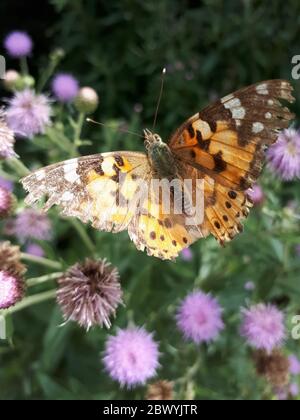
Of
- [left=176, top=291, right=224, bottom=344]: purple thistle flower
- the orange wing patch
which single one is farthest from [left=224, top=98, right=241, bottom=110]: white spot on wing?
[left=176, top=291, right=224, bottom=344]: purple thistle flower

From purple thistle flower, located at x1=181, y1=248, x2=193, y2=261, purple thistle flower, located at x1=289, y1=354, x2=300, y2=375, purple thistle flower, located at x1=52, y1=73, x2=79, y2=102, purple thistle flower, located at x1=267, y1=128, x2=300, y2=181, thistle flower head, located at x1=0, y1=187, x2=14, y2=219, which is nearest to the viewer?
thistle flower head, located at x1=0, y1=187, x2=14, y2=219

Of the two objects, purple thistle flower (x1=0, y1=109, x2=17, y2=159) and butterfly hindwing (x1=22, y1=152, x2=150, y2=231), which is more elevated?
purple thistle flower (x1=0, y1=109, x2=17, y2=159)

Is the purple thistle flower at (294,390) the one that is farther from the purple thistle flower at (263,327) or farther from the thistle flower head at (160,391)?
the thistle flower head at (160,391)

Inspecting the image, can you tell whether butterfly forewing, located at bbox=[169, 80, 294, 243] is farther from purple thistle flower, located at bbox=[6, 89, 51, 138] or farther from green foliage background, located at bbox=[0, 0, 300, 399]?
purple thistle flower, located at bbox=[6, 89, 51, 138]

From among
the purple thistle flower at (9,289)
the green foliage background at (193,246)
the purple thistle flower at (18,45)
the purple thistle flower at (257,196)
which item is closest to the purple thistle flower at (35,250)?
the green foliage background at (193,246)

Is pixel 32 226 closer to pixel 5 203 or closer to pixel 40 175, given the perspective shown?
pixel 5 203
